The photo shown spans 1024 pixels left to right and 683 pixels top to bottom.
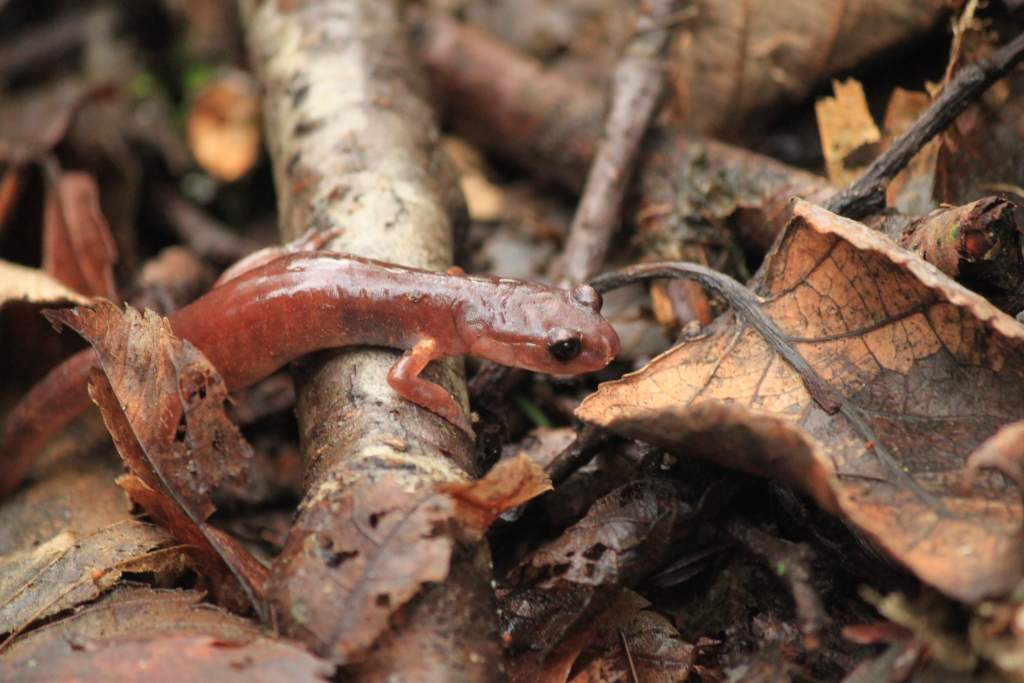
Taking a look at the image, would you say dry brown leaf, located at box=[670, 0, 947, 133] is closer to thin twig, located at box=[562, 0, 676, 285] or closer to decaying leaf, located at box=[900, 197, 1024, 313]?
thin twig, located at box=[562, 0, 676, 285]

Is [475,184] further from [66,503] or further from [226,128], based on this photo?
[66,503]

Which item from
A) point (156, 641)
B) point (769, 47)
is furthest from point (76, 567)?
point (769, 47)

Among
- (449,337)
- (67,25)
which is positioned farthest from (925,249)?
(67,25)

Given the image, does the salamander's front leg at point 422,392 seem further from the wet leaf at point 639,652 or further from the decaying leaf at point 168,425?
the wet leaf at point 639,652

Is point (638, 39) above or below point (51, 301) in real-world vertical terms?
above

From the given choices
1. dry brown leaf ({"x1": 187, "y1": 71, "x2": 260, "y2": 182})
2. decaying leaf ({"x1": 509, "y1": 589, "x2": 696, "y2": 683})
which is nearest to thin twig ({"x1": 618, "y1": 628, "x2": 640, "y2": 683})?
decaying leaf ({"x1": 509, "y1": 589, "x2": 696, "y2": 683})

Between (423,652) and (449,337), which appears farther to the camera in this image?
(449,337)

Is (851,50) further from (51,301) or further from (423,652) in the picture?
(51,301)
